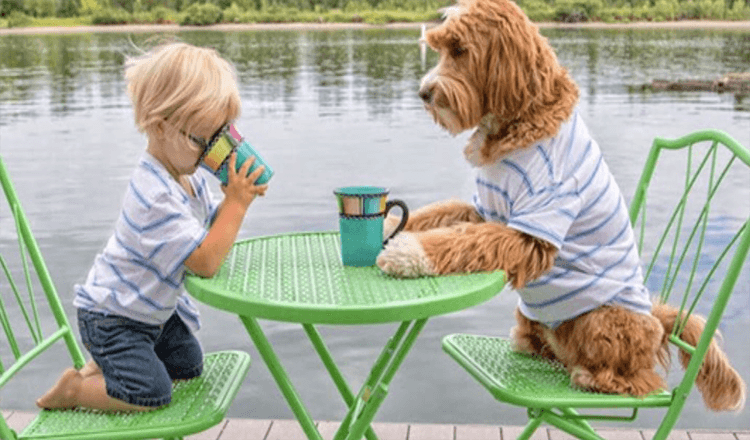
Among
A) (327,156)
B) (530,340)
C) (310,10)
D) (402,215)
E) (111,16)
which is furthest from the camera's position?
(310,10)

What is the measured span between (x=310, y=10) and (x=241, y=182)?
66.4 m

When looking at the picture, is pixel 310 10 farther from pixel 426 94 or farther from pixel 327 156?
pixel 426 94

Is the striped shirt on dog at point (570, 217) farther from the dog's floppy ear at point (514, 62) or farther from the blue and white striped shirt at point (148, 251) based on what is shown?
the blue and white striped shirt at point (148, 251)

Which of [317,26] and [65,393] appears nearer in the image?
[65,393]

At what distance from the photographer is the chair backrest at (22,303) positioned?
7.83ft

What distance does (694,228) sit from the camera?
2404mm

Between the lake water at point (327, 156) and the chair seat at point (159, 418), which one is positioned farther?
the lake water at point (327, 156)

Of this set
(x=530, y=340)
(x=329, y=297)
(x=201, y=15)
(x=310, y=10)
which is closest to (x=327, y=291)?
(x=329, y=297)

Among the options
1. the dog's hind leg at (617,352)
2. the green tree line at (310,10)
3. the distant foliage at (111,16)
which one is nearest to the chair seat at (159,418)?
the dog's hind leg at (617,352)

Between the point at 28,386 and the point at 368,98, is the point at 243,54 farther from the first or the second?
the point at 28,386

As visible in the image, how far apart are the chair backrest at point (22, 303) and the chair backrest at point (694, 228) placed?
1503 mm

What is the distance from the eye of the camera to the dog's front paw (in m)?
2.10

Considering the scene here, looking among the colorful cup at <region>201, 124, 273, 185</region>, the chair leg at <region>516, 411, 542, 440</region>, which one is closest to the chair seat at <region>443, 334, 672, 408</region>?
the chair leg at <region>516, 411, 542, 440</region>

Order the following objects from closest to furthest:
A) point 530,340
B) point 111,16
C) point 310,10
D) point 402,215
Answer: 1. point 402,215
2. point 530,340
3. point 111,16
4. point 310,10
